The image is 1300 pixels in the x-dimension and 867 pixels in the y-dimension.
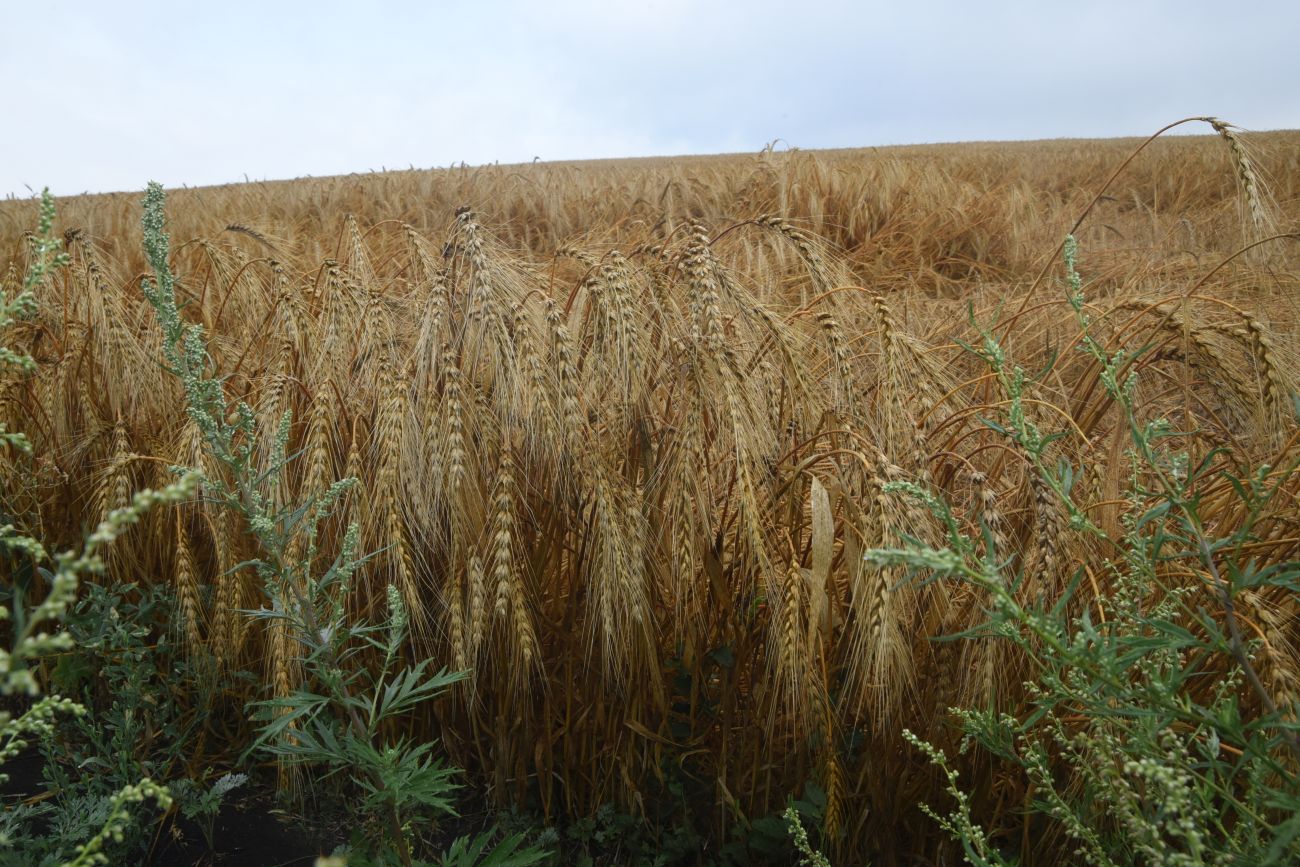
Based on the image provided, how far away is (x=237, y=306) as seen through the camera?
2.92 meters

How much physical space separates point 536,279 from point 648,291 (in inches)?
12.9

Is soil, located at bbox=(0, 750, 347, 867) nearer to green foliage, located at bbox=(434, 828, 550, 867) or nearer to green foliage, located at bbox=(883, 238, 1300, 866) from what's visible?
green foliage, located at bbox=(434, 828, 550, 867)

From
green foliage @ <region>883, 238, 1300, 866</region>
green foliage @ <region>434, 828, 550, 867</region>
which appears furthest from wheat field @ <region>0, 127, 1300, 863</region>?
green foliage @ <region>434, 828, 550, 867</region>

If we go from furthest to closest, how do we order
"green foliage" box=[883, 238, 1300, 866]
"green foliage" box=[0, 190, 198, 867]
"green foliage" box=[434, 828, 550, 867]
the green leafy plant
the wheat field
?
the green leafy plant
the wheat field
"green foliage" box=[434, 828, 550, 867]
"green foliage" box=[883, 238, 1300, 866]
"green foliage" box=[0, 190, 198, 867]

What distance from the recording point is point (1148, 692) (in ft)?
2.85

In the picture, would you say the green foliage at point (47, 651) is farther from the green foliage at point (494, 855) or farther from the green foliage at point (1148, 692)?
the green foliage at point (1148, 692)

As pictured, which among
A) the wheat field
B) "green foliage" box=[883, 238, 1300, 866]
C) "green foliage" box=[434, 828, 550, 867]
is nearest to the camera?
"green foliage" box=[883, 238, 1300, 866]

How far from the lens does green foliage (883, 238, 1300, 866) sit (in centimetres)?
81

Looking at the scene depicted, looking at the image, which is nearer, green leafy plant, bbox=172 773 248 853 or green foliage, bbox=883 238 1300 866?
green foliage, bbox=883 238 1300 866

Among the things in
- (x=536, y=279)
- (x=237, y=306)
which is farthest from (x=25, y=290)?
(x=237, y=306)

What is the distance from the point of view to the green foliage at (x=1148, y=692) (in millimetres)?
813

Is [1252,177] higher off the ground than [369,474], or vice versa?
[1252,177]

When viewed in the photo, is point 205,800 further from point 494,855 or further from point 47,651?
point 47,651

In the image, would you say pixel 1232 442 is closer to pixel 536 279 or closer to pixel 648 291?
pixel 648 291
